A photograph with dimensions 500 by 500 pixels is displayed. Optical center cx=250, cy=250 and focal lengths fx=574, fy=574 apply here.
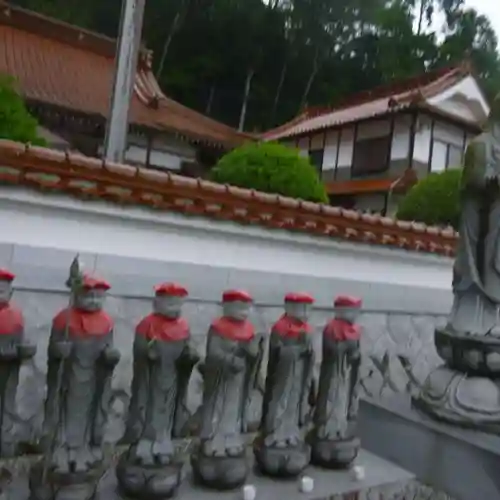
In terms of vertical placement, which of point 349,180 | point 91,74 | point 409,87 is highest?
point 409,87

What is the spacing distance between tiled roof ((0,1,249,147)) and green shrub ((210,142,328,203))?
209 inches

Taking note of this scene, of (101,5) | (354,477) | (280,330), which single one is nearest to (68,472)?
(280,330)

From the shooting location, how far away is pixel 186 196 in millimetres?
3951

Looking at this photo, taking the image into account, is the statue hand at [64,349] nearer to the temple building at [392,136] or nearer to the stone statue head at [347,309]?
the stone statue head at [347,309]

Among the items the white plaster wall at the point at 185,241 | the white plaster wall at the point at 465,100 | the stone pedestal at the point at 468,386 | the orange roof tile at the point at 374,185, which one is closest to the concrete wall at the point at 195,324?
the white plaster wall at the point at 185,241

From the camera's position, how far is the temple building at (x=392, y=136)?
12656mm

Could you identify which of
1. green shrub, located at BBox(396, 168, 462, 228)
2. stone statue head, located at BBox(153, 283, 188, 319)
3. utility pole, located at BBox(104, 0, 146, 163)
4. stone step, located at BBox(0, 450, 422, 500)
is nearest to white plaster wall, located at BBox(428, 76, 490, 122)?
green shrub, located at BBox(396, 168, 462, 228)

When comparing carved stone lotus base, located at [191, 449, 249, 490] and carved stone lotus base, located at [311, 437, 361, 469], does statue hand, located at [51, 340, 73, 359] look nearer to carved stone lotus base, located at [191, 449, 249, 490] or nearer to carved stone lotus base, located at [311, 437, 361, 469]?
carved stone lotus base, located at [191, 449, 249, 490]

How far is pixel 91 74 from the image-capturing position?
1220cm

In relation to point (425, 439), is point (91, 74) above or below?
above

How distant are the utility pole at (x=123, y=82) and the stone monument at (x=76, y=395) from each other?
12.7ft

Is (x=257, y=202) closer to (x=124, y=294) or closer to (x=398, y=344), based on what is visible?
(x=124, y=294)

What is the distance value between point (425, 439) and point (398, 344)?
2472 mm

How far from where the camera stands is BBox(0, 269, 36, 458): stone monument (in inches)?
86.4
